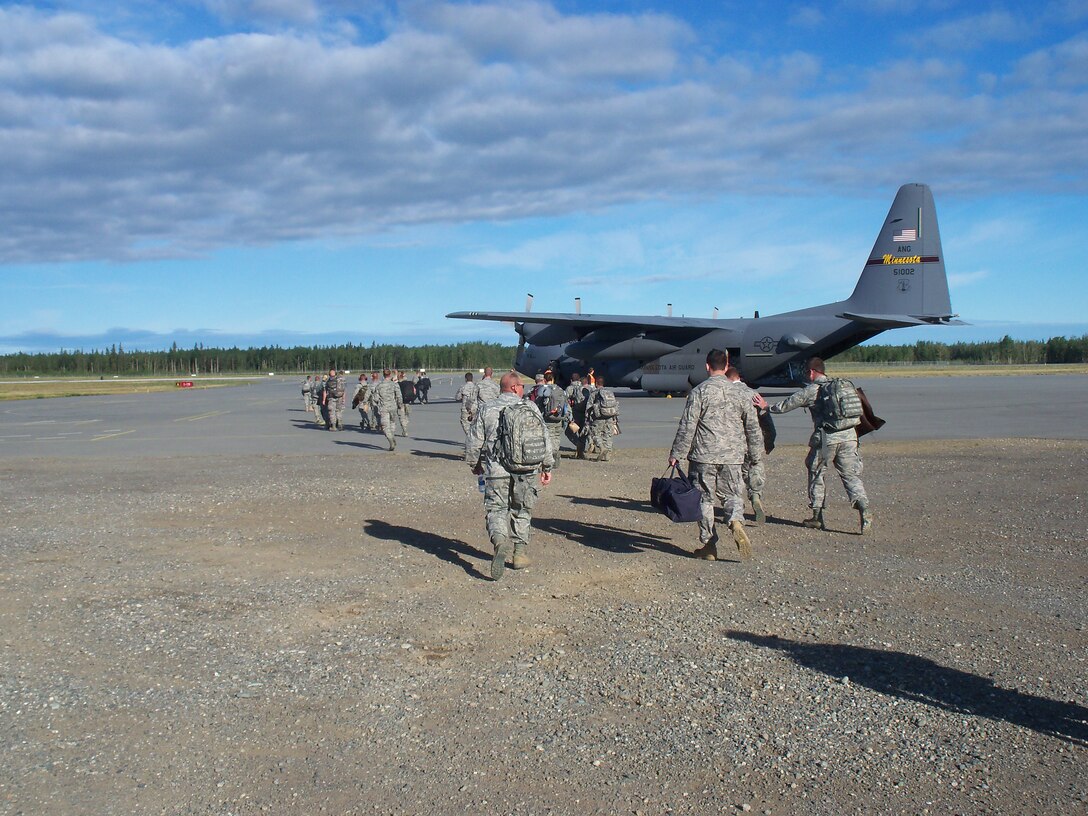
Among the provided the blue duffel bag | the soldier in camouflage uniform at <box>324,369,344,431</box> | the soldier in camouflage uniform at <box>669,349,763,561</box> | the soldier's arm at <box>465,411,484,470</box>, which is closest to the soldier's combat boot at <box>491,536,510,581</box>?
the soldier's arm at <box>465,411,484,470</box>

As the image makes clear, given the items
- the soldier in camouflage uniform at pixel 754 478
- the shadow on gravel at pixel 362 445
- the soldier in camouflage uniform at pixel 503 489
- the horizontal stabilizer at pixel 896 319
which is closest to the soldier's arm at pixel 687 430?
the soldier in camouflage uniform at pixel 503 489

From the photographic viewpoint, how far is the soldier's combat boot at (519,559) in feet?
27.2

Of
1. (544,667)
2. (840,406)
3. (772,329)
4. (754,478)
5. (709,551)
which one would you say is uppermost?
(772,329)

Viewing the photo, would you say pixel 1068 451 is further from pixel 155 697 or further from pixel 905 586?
pixel 155 697

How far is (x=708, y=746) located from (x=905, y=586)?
3.78 metres

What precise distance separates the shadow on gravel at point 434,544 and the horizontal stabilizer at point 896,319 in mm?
22161

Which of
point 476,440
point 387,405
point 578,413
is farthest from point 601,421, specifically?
point 476,440

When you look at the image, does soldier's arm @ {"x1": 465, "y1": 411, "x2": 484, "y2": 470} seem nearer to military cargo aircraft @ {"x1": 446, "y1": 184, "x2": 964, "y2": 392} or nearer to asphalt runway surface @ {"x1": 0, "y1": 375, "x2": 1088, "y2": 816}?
asphalt runway surface @ {"x1": 0, "y1": 375, "x2": 1088, "y2": 816}

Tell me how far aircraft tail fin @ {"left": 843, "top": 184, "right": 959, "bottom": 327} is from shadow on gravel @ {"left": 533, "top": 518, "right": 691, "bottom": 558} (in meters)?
21.7

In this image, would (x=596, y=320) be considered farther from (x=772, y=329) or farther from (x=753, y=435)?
(x=753, y=435)

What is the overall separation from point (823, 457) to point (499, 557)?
4173 millimetres

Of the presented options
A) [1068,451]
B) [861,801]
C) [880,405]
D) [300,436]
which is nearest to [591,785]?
[861,801]

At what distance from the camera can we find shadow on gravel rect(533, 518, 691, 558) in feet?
29.9

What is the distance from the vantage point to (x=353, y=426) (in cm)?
2589
